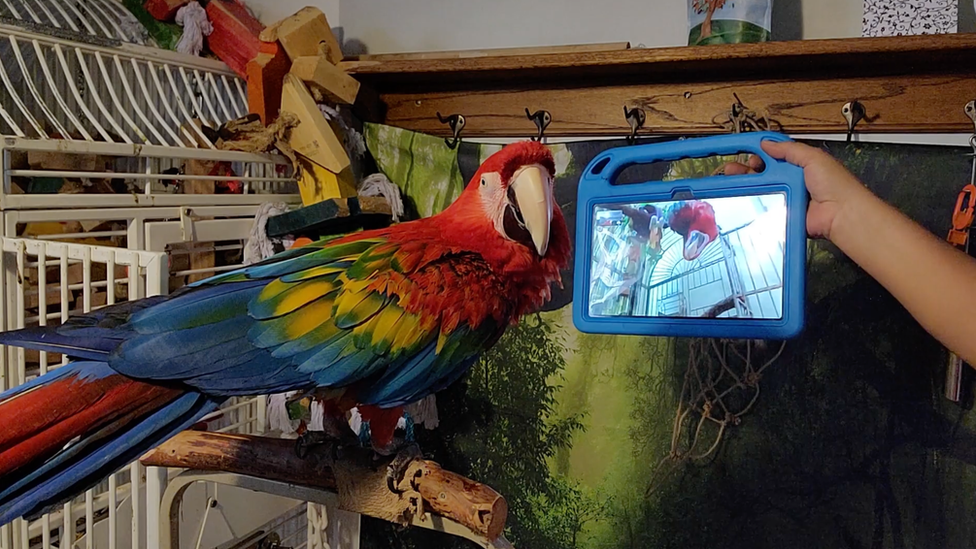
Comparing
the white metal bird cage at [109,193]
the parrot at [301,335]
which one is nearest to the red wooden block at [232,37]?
the white metal bird cage at [109,193]

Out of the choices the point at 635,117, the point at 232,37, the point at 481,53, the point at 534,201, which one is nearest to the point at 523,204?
the point at 534,201

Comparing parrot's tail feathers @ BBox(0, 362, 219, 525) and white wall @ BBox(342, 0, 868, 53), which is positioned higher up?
white wall @ BBox(342, 0, 868, 53)

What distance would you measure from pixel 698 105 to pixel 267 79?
661 mm

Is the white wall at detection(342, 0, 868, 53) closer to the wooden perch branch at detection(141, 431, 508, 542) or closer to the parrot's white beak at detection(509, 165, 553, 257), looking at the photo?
the parrot's white beak at detection(509, 165, 553, 257)

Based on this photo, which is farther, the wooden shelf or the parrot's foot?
the wooden shelf

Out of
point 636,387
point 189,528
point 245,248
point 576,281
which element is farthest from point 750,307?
point 189,528

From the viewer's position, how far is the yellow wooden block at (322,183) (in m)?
1.06

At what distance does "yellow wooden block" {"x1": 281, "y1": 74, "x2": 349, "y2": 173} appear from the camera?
40.0 inches

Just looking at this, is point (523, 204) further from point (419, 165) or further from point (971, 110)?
point (971, 110)

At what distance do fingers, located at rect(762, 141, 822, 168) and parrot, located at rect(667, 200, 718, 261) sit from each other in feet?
0.30

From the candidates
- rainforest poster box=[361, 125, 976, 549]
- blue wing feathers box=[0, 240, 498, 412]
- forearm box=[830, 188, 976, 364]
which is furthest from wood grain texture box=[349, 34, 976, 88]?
blue wing feathers box=[0, 240, 498, 412]

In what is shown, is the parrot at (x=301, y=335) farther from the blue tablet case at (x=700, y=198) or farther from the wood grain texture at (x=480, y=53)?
the wood grain texture at (x=480, y=53)

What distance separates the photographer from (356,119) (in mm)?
1153

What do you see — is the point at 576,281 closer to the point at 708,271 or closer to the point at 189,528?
the point at 708,271
